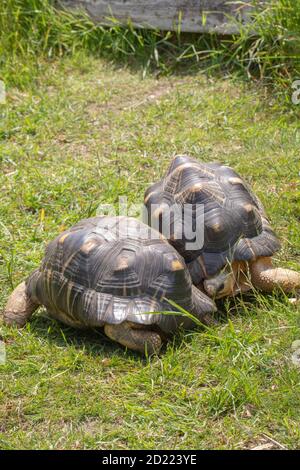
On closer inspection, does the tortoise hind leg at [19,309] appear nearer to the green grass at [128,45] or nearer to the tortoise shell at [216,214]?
the tortoise shell at [216,214]

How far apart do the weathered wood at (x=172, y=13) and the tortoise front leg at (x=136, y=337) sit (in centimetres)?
360

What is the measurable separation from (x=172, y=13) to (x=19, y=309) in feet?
11.8

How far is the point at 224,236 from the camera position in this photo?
14.6ft

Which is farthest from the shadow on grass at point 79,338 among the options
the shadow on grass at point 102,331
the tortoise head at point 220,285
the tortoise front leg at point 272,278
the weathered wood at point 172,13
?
the weathered wood at point 172,13

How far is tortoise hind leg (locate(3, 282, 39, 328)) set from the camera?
4.35 m

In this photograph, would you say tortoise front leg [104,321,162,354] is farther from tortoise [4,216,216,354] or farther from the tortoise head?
the tortoise head

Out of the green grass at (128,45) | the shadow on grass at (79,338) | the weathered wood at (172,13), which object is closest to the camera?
the shadow on grass at (79,338)

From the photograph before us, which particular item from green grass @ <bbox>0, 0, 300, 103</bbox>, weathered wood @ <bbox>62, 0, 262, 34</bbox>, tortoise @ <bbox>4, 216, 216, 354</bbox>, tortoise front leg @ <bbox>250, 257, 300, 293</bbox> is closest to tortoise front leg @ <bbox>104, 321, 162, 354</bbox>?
tortoise @ <bbox>4, 216, 216, 354</bbox>

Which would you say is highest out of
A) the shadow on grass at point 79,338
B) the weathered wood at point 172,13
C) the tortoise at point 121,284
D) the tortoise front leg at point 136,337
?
the weathered wood at point 172,13

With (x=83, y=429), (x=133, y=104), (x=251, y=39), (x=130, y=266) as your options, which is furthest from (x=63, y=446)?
(x=251, y=39)

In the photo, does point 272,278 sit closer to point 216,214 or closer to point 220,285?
point 220,285

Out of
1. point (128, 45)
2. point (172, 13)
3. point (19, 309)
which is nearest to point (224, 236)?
point (19, 309)

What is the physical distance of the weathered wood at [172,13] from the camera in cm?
691

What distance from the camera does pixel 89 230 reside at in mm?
4227
